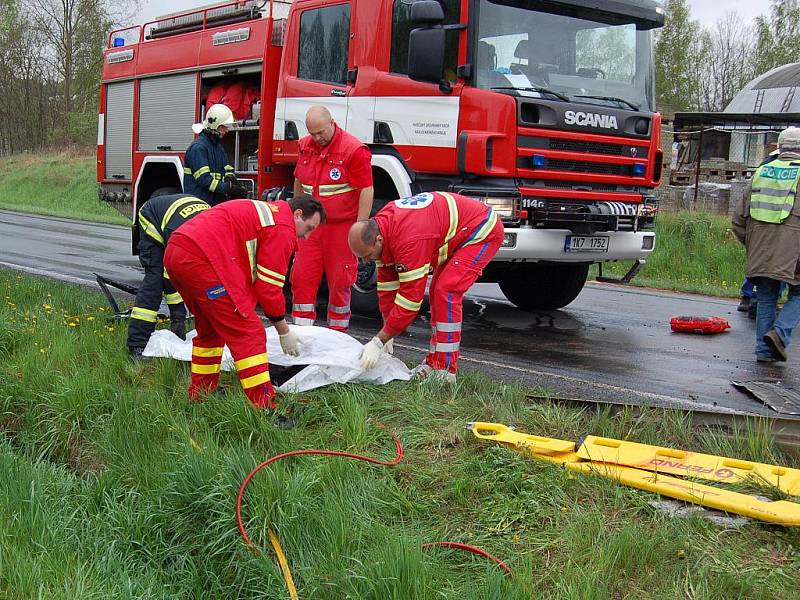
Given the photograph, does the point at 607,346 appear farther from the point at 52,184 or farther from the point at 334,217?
the point at 52,184

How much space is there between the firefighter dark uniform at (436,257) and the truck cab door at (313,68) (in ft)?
8.53

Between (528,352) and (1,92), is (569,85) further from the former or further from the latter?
(1,92)

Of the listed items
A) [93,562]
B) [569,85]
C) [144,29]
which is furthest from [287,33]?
[93,562]

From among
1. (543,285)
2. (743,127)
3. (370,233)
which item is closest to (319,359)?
(370,233)

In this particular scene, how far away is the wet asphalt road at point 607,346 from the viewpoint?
5.63 m

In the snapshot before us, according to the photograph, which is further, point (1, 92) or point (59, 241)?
point (1, 92)

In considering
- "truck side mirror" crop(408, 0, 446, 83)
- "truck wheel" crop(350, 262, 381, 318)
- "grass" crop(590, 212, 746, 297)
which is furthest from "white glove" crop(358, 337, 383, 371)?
"grass" crop(590, 212, 746, 297)

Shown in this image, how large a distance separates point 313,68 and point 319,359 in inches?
154

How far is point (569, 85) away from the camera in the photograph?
7.29 meters

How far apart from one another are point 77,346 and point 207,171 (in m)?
2.56

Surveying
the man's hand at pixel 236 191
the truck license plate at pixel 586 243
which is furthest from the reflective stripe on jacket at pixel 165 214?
the truck license plate at pixel 586 243

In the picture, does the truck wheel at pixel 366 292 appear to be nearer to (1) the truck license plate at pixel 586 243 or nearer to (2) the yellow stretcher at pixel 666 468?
(1) the truck license plate at pixel 586 243

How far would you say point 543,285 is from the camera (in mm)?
9102

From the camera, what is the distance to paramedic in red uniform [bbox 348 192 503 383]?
16.5 ft
